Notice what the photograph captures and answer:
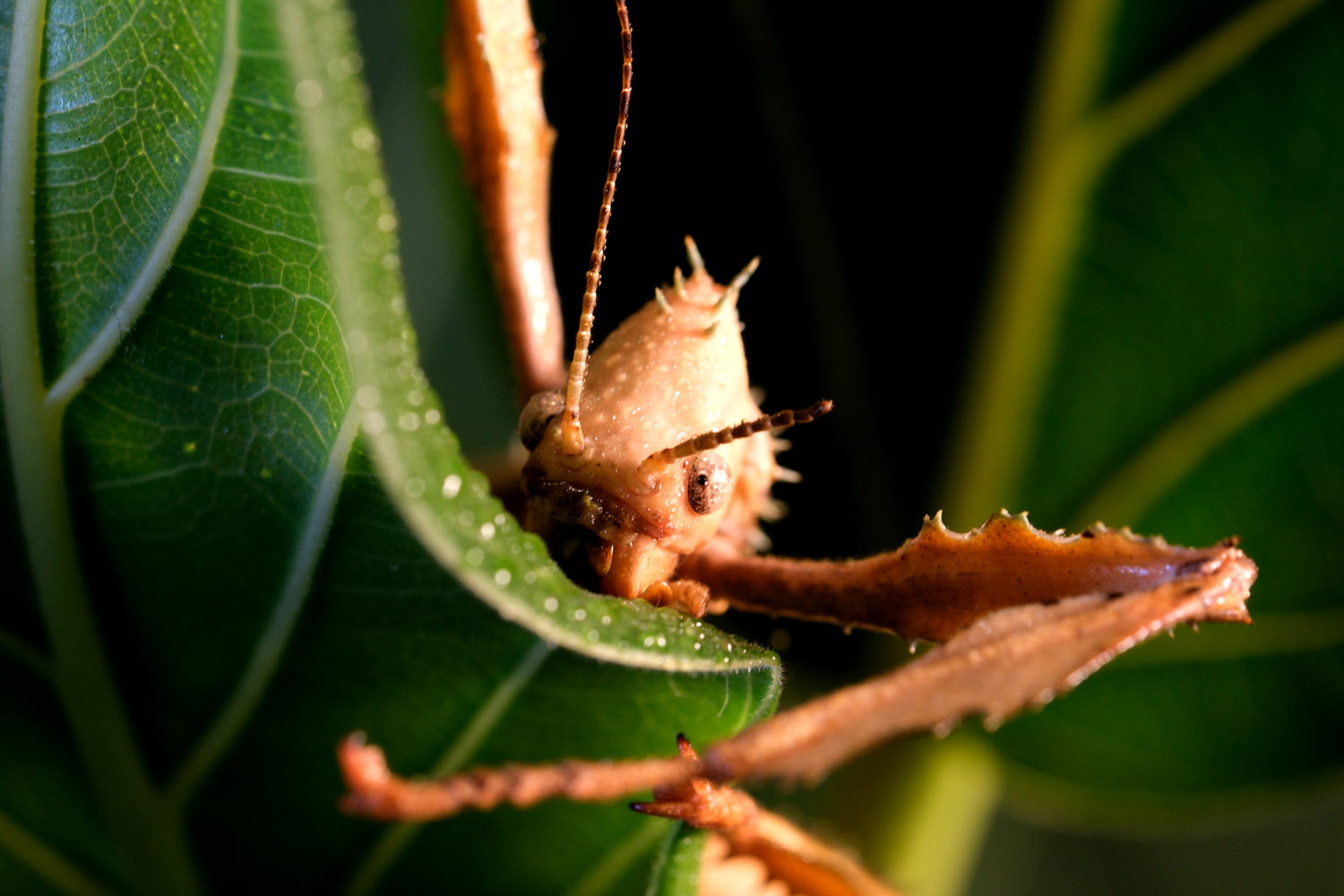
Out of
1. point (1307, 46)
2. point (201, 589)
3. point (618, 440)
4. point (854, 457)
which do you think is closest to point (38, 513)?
point (201, 589)

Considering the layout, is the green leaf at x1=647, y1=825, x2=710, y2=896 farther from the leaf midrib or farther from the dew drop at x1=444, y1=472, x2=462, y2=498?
the leaf midrib

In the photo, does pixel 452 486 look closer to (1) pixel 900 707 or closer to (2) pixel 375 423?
(2) pixel 375 423

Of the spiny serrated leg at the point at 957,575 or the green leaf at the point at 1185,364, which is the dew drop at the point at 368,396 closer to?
the spiny serrated leg at the point at 957,575

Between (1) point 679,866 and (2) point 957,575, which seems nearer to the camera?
(1) point 679,866

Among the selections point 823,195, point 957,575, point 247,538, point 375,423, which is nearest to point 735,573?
point 957,575

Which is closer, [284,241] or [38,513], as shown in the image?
[284,241]

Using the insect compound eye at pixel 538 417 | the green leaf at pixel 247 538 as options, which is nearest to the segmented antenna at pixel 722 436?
the insect compound eye at pixel 538 417

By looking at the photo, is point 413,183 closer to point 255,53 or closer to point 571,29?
point 571,29
